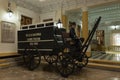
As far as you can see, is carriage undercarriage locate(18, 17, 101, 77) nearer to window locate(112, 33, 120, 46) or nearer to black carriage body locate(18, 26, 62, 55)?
black carriage body locate(18, 26, 62, 55)

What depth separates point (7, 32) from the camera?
6891 millimetres

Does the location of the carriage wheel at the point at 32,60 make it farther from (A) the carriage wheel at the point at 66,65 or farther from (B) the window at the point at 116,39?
(B) the window at the point at 116,39

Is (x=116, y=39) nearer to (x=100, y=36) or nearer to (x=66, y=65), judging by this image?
(x=100, y=36)

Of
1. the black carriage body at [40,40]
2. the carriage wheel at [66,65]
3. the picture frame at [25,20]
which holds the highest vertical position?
the picture frame at [25,20]

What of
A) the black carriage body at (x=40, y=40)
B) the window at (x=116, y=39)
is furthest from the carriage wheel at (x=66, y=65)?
the window at (x=116, y=39)

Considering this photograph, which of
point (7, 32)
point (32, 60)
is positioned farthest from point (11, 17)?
point (32, 60)

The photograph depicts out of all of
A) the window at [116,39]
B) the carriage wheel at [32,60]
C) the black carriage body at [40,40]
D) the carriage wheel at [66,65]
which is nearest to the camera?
the carriage wheel at [66,65]

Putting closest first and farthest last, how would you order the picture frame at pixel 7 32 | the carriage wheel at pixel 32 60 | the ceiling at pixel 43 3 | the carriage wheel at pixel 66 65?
the carriage wheel at pixel 66 65 < the carriage wheel at pixel 32 60 < the picture frame at pixel 7 32 < the ceiling at pixel 43 3

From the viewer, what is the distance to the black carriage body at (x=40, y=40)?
4.97m

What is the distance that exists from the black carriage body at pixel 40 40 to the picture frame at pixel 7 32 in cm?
101

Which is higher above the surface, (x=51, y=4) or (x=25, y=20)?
(x=51, y=4)

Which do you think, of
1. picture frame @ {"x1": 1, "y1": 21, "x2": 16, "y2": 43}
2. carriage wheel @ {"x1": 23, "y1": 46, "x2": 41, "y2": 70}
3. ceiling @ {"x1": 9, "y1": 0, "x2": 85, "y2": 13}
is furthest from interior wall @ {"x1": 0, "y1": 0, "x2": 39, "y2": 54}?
carriage wheel @ {"x1": 23, "y1": 46, "x2": 41, "y2": 70}

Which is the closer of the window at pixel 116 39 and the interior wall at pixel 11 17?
the interior wall at pixel 11 17

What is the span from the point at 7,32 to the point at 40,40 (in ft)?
8.62
